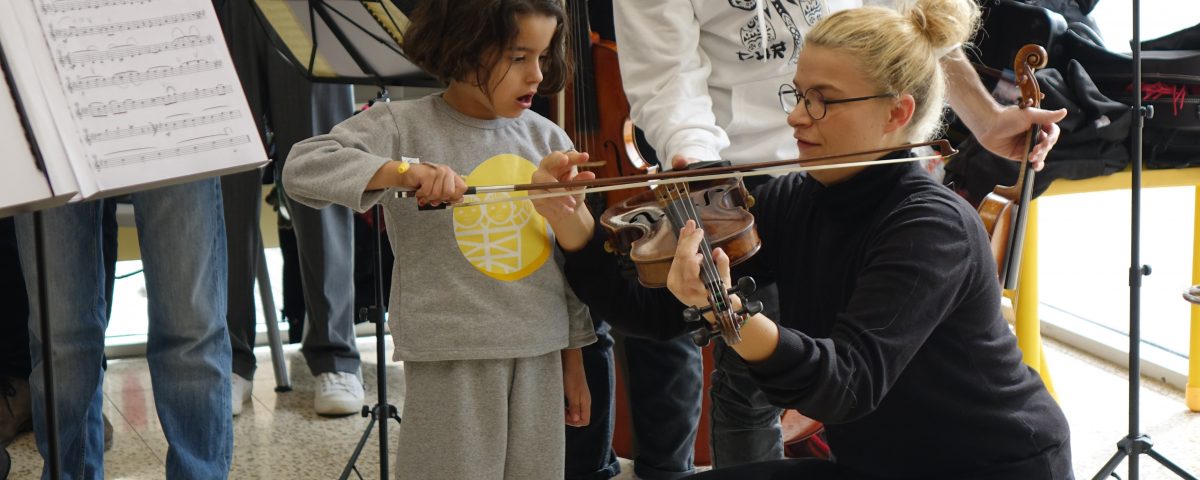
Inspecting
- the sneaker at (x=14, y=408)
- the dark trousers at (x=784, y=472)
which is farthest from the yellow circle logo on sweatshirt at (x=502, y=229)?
the sneaker at (x=14, y=408)

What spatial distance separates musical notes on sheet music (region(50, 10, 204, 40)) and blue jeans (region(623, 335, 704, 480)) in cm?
105

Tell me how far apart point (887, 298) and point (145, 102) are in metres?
0.86

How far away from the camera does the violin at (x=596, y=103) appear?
210cm

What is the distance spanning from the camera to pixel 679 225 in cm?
135

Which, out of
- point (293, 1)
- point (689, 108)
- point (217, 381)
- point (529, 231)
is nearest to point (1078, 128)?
point (689, 108)

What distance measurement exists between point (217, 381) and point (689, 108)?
2.90 feet

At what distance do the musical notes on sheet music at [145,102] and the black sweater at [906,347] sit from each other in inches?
28.3

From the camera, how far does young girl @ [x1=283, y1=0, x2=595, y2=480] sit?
1.50 meters

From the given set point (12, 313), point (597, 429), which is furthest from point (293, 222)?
point (597, 429)

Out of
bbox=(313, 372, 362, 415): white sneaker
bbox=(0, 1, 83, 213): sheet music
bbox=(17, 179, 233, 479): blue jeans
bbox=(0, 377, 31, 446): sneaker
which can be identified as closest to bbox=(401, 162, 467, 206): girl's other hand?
bbox=(0, 1, 83, 213): sheet music

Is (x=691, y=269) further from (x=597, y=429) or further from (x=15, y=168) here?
(x=597, y=429)

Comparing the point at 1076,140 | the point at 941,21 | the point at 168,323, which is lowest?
the point at 1076,140

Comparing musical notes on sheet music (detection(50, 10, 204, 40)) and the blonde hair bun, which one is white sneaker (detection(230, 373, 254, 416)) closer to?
musical notes on sheet music (detection(50, 10, 204, 40))

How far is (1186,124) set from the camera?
7.53ft
